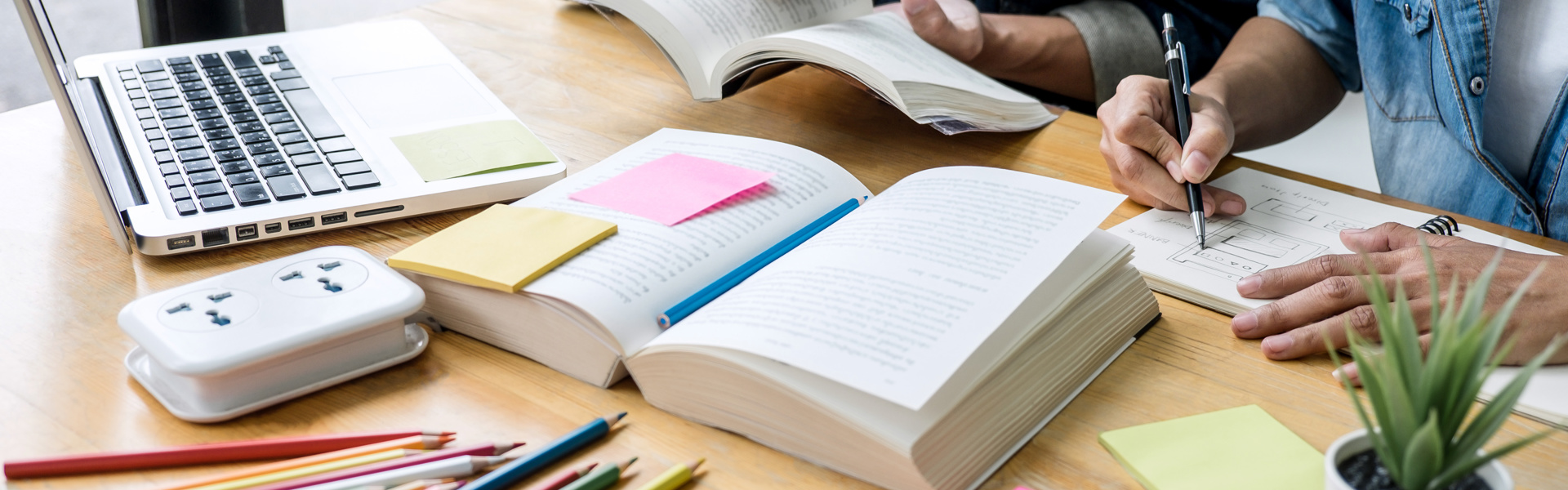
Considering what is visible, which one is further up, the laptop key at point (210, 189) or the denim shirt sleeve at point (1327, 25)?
the denim shirt sleeve at point (1327, 25)

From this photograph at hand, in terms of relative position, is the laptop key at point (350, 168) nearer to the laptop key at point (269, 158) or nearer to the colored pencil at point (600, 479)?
the laptop key at point (269, 158)

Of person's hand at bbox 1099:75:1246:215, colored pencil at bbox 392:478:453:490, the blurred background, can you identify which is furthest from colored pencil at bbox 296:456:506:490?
the blurred background

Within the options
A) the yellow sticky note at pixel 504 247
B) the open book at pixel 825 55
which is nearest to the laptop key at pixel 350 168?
the yellow sticky note at pixel 504 247

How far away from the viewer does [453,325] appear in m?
0.65

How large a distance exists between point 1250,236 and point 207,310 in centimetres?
73

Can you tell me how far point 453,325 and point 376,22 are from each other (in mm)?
656

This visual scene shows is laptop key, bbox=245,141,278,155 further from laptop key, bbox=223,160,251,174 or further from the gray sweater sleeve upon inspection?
the gray sweater sleeve

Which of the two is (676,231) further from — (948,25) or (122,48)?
(122,48)

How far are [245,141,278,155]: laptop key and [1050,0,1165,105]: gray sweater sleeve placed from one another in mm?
892

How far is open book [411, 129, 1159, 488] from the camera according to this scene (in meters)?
0.49

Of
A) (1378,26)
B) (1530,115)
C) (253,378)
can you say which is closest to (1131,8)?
(1378,26)

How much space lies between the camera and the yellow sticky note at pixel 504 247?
602 millimetres

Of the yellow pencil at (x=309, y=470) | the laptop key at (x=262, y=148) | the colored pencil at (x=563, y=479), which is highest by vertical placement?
the laptop key at (x=262, y=148)

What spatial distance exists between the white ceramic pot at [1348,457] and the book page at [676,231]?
1.16ft
